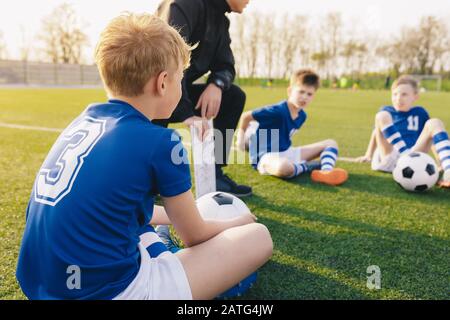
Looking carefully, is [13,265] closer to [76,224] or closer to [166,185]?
[76,224]

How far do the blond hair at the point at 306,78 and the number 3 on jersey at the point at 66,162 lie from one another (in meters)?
3.55

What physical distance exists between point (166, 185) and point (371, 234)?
1.81 meters

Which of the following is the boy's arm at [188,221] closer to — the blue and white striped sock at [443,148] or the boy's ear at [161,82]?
the boy's ear at [161,82]

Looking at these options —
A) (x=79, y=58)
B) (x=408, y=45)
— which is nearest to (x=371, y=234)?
(x=79, y=58)

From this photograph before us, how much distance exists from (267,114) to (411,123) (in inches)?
67.5

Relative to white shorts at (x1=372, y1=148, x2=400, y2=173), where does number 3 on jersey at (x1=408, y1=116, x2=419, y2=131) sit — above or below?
above

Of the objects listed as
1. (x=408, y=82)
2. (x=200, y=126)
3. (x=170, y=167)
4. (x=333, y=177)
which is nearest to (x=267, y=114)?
(x=333, y=177)

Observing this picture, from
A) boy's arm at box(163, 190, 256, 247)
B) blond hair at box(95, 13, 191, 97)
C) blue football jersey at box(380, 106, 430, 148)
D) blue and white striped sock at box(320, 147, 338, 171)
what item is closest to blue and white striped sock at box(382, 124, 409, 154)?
blue football jersey at box(380, 106, 430, 148)

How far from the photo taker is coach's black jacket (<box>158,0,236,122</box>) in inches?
120

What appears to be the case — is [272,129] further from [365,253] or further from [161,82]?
[161,82]

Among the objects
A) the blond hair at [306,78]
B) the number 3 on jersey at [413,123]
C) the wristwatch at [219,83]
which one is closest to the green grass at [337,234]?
the number 3 on jersey at [413,123]

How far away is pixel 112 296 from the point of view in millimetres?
1457

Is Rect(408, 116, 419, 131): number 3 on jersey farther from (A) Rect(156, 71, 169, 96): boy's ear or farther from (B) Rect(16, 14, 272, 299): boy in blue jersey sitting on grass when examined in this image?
(A) Rect(156, 71, 169, 96): boy's ear

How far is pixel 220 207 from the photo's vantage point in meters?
2.34
